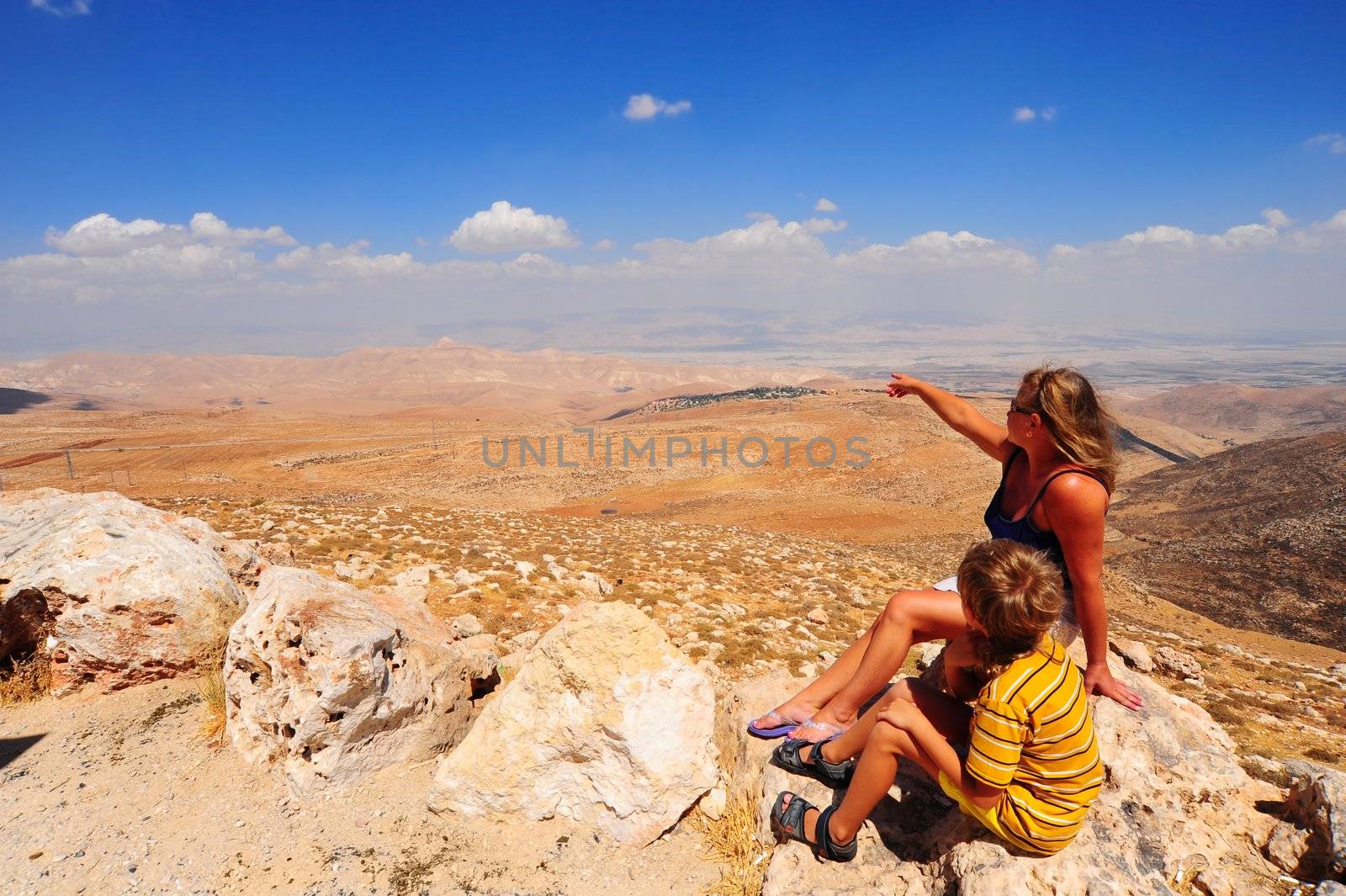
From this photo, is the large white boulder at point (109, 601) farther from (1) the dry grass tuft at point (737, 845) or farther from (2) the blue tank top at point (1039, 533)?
(2) the blue tank top at point (1039, 533)

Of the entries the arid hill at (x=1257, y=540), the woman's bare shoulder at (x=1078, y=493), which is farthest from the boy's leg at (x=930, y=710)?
the arid hill at (x=1257, y=540)

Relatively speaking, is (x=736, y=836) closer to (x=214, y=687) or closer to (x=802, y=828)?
(x=802, y=828)

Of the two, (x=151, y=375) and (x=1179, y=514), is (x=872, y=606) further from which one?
(x=151, y=375)

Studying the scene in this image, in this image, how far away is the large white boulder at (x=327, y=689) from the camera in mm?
4273

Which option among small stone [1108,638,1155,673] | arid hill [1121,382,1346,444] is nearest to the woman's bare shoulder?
small stone [1108,638,1155,673]

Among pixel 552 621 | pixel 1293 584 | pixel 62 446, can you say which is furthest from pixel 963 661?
pixel 62 446

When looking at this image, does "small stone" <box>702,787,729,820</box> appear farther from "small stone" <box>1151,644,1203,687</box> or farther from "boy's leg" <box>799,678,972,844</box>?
"small stone" <box>1151,644,1203,687</box>

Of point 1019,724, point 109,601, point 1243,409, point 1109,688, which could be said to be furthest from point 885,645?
point 1243,409

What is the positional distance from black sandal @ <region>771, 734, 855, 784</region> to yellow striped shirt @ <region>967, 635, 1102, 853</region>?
1.01 meters

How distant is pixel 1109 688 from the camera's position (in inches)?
148

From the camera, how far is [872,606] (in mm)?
12156

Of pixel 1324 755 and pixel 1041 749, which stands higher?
pixel 1041 749

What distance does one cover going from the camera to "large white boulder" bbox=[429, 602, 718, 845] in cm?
404

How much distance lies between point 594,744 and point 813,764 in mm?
1411
